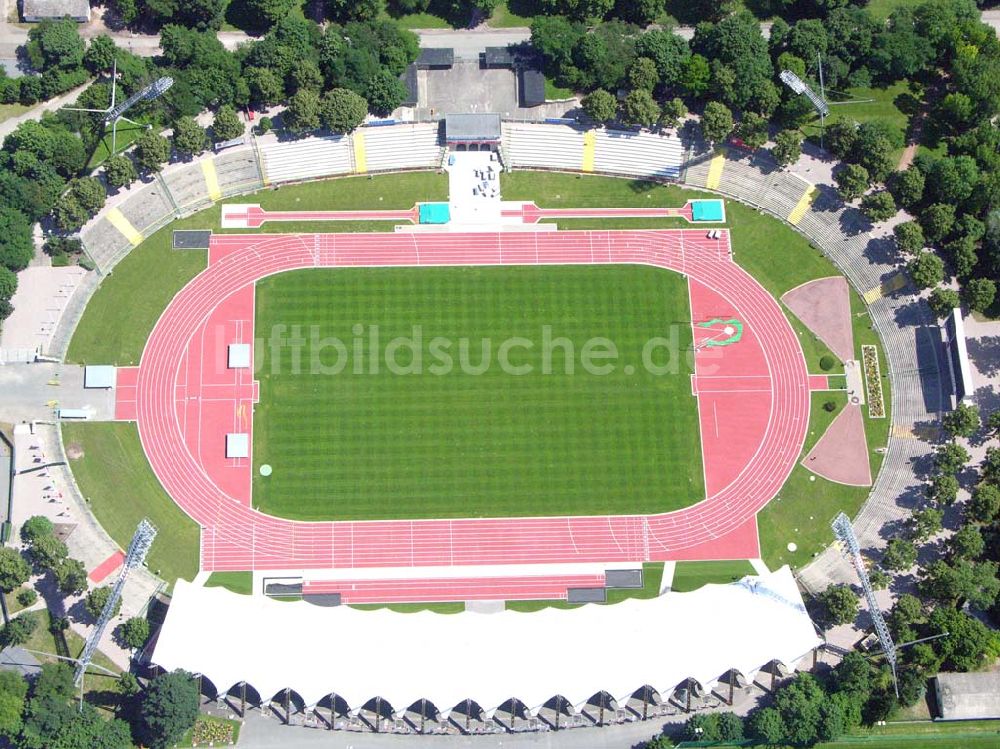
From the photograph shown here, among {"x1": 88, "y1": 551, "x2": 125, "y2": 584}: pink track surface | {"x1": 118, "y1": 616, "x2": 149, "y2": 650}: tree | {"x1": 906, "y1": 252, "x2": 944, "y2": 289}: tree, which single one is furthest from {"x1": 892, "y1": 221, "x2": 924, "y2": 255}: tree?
{"x1": 88, "y1": 551, "x2": 125, "y2": 584}: pink track surface

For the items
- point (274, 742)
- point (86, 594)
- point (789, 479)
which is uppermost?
point (789, 479)

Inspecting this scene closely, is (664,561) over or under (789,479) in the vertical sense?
under

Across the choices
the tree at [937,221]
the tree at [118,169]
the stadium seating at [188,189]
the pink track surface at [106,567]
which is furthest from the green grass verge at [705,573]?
the tree at [118,169]

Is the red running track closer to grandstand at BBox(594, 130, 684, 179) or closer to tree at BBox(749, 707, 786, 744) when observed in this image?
grandstand at BBox(594, 130, 684, 179)

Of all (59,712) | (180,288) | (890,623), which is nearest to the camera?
(59,712)

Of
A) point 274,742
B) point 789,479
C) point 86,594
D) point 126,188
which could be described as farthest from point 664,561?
point 126,188

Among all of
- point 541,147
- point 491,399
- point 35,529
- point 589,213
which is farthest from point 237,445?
point 541,147

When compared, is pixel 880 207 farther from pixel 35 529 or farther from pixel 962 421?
pixel 35 529

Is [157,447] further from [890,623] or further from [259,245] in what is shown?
[890,623]
